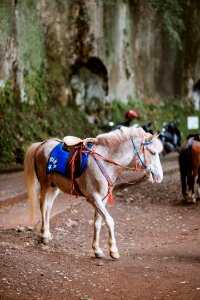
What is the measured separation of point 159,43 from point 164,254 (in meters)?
20.5

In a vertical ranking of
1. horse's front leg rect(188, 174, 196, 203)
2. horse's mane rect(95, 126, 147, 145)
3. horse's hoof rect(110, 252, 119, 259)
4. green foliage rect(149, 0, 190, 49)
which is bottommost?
horse's front leg rect(188, 174, 196, 203)

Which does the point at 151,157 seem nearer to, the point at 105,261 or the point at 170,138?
the point at 105,261

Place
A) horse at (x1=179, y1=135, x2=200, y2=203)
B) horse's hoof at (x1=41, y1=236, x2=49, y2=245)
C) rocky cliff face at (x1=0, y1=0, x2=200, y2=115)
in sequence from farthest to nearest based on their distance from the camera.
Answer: rocky cliff face at (x1=0, y1=0, x2=200, y2=115)
horse at (x1=179, y1=135, x2=200, y2=203)
horse's hoof at (x1=41, y1=236, x2=49, y2=245)

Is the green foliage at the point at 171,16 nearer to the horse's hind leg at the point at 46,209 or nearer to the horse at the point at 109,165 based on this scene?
the horse's hind leg at the point at 46,209

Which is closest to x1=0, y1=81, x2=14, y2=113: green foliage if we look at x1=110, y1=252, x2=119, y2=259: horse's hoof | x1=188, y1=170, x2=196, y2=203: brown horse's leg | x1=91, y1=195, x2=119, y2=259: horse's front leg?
x1=188, y1=170, x2=196, y2=203: brown horse's leg

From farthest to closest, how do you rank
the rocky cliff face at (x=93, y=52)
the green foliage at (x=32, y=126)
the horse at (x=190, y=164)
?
the rocky cliff face at (x=93, y=52), the green foliage at (x=32, y=126), the horse at (x=190, y=164)

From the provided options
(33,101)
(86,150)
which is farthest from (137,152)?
(33,101)

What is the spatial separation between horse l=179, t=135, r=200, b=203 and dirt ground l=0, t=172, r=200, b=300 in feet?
3.17

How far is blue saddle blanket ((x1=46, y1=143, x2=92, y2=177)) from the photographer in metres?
8.10

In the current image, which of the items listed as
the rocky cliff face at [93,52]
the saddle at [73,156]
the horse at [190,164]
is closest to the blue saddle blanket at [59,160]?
the saddle at [73,156]

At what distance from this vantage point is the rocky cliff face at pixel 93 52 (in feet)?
57.6

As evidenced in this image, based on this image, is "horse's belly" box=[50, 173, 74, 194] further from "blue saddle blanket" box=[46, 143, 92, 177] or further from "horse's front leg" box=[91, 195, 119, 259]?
"horse's front leg" box=[91, 195, 119, 259]

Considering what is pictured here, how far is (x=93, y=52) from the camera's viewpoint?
68.9 ft

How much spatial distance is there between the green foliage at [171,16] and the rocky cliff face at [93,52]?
1.04 ft
